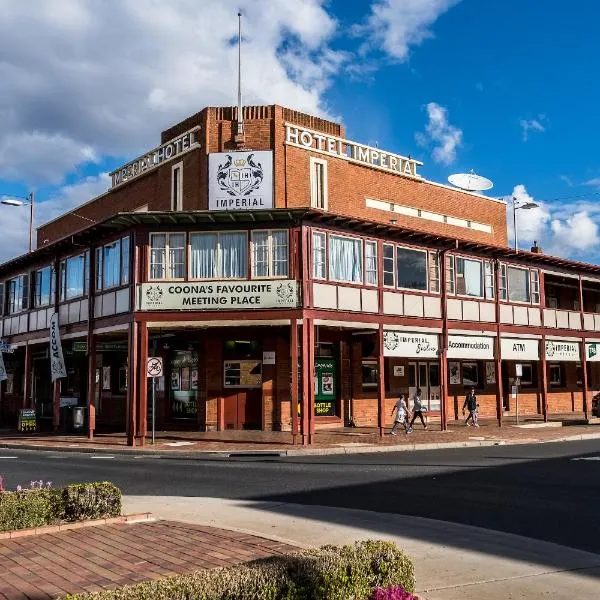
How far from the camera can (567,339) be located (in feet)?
106

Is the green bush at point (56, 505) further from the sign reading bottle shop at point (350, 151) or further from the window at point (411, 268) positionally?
the sign reading bottle shop at point (350, 151)

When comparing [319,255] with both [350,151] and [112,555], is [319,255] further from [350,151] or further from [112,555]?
[112,555]

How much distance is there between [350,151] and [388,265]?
642cm

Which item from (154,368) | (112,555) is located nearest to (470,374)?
(154,368)

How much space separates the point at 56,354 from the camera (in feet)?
85.6

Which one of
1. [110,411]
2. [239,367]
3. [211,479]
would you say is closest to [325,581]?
[211,479]

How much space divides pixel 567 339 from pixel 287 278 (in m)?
16.3

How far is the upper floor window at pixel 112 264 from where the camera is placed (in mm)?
23609

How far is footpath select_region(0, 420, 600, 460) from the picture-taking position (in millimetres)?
19906

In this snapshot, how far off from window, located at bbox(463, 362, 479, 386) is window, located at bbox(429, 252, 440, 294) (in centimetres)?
578

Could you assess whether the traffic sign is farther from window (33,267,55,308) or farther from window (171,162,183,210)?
window (33,267,55,308)

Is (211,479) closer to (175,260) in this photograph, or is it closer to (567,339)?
(175,260)

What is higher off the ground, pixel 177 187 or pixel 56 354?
pixel 177 187

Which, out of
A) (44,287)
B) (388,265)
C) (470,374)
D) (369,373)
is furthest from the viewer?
(470,374)
